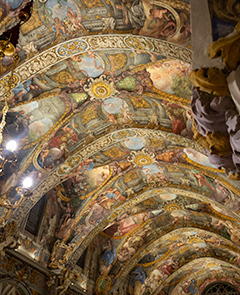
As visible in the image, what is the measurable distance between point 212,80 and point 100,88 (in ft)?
26.3

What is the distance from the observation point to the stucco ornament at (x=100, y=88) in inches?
390

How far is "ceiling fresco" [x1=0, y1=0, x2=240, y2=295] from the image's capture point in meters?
7.87

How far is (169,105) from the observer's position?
10273 millimetres

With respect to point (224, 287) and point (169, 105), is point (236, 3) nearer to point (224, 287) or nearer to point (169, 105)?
point (169, 105)

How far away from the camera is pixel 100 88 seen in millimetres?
10172

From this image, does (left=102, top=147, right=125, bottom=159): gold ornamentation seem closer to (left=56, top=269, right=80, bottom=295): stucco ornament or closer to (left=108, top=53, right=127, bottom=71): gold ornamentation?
(left=108, top=53, right=127, bottom=71): gold ornamentation

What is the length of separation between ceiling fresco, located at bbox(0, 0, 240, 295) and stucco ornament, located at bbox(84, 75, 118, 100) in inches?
1.6

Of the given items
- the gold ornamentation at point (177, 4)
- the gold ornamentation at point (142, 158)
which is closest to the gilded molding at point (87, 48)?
the gold ornamentation at point (177, 4)

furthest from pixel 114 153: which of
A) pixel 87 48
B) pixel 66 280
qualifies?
pixel 66 280

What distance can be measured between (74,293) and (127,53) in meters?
11.0

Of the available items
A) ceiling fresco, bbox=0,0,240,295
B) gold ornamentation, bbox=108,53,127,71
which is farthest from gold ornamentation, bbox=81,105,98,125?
gold ornamentation, bbox=108,53,127,71

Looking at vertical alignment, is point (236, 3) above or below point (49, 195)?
below

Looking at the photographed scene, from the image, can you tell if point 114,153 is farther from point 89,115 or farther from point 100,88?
point 100,88

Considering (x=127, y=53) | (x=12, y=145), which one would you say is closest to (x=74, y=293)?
(x=12, y=145)
